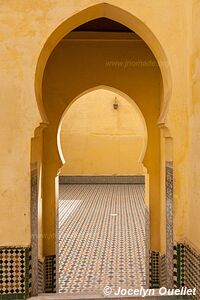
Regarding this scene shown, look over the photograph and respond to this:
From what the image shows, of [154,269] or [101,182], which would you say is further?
[101,182]

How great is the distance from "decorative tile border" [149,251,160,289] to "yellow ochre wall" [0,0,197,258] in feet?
4.26

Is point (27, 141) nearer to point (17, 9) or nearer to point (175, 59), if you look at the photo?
point (17, 9)

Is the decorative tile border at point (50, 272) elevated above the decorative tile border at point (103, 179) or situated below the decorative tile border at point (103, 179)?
below

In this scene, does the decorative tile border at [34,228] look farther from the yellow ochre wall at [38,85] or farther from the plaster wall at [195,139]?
the plaster wall at [195,139]

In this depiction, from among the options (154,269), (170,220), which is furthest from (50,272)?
(170,220)

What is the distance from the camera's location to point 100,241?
5.63 meters

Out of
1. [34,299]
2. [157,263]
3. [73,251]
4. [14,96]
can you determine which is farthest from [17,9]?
[73,251]

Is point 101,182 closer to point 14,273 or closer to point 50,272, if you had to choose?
point 50,272

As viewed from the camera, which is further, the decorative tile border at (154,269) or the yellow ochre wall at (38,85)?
the decorative tile border at (154,269)

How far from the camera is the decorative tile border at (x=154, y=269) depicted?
3.58 meters

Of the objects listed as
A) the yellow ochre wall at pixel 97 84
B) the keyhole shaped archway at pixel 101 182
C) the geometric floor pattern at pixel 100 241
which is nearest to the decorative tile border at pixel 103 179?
the keyhole shaped archway at pixel 101 182

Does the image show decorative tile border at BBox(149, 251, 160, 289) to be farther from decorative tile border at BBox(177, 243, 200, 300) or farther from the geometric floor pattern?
decorative tile border at BBox(177, 243, 200, 300)

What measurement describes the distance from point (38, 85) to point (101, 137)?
9112 mm

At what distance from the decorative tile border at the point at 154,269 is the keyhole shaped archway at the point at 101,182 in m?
1.03
